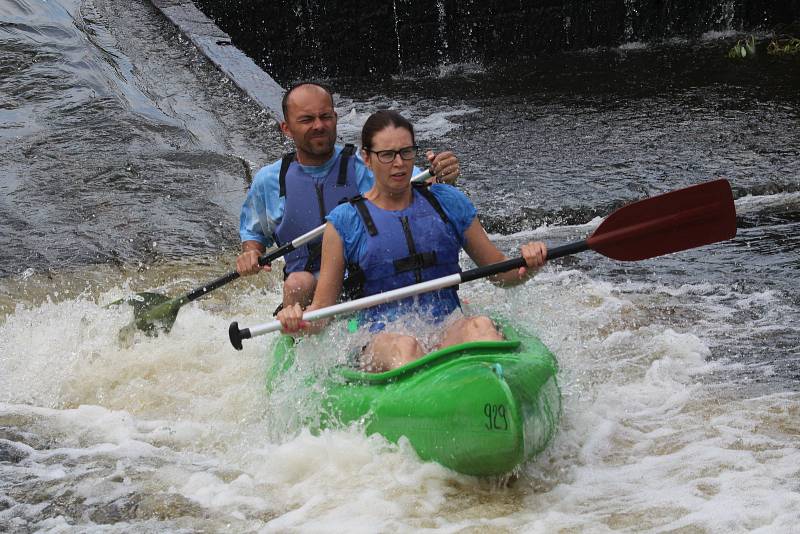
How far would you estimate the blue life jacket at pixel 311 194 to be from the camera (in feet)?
16.0

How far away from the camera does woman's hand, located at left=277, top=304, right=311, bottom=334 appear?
4.03m

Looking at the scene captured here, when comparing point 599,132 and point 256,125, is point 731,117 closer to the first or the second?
point 599,132

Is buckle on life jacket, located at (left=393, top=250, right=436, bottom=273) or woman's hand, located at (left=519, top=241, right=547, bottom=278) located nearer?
woman's hand, located at (left=519, top=241, right=547, bottom=278)

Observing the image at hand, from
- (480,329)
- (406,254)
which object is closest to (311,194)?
(406,254)

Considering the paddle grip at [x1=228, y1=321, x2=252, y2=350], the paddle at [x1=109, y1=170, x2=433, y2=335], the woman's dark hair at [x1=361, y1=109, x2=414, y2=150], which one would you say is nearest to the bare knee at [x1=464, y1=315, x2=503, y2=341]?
the woman's dark hair at [x1=361, y1=109, x2=414, y2=150]

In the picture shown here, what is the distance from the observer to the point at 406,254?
412 centimetres

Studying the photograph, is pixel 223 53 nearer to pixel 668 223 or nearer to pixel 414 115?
pixel 414 115

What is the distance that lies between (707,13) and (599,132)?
14.9 feet

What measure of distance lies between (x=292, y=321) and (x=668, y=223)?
156cm

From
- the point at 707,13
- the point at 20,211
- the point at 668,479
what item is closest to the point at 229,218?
the point at 20,211

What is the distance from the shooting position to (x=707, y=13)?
12312mm

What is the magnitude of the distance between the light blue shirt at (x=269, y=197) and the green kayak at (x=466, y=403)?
1.15m

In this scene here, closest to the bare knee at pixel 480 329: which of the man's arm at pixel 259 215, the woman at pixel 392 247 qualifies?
the woman at pixel 392 247

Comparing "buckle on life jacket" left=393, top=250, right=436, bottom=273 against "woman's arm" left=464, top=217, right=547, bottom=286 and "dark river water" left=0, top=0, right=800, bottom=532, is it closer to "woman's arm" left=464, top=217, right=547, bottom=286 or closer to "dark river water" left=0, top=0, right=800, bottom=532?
"woman's arm" left=464, top=217, right=547, bottom=286
